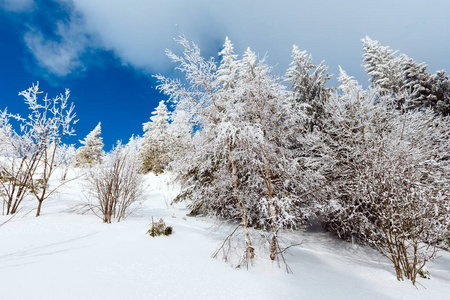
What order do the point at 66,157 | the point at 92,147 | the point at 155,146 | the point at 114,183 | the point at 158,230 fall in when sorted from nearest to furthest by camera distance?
the point at 158,230
the point at 114,183
the point at 66,157
the point at 155,146
the point at 92,147

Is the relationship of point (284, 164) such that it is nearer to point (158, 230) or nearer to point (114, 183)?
point (158, 230)

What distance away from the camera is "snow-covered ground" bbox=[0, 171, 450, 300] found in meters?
2.93

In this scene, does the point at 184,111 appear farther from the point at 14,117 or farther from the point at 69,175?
the point at 69,175

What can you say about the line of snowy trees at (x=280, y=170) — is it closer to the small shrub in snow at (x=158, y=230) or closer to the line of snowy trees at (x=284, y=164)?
the line of snowy trees at (x=284, y=164)

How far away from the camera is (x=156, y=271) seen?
3752 mm

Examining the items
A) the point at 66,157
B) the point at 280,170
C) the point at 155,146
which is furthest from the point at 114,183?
the point at 155,146

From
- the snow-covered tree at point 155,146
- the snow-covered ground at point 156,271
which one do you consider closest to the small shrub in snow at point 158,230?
the snow-covered ground at point 156,271

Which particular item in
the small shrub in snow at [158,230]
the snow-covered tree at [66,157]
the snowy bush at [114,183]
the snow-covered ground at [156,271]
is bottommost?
Result: the snow-covered ground at [156,271]

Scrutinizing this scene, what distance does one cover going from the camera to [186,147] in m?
6.57

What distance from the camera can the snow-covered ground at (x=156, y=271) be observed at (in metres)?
2.93

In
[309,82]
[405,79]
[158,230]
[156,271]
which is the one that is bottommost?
[156,271]

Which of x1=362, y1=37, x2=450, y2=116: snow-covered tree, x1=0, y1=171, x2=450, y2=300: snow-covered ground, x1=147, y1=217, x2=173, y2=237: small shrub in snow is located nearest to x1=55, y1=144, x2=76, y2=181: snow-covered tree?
x1=0, y1=171, x2=450, y2=300: snow-covered ground

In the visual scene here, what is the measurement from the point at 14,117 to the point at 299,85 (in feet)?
43.9

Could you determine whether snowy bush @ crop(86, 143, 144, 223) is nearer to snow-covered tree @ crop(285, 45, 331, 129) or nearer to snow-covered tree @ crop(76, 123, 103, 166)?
snow-covered tree @ crop(285, 45, 331, 129)
